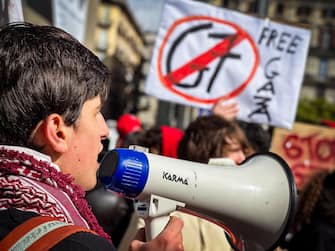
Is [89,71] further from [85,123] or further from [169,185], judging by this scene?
[169,185]

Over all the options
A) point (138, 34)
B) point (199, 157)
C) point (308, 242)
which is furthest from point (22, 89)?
point (138, 34)

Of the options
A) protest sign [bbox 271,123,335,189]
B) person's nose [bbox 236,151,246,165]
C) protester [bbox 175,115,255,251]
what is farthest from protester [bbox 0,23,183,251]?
protest sign [bbox 271,123,335,189]

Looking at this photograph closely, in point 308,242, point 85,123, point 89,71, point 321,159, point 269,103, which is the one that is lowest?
point 321,159

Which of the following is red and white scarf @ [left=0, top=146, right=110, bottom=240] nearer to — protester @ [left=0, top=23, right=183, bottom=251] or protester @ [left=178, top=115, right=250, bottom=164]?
protester @ [left=0, top=23, right=183, bottom=251]

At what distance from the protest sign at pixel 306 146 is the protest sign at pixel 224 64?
5.96 feet

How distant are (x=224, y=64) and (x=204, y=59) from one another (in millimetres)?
124

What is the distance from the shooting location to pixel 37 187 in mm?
1040

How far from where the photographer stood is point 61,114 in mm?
1093

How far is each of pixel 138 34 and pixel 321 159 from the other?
238 feet

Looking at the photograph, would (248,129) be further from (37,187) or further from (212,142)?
(37,187)

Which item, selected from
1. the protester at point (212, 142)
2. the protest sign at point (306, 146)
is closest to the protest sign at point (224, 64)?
the protester at point (212, 142)

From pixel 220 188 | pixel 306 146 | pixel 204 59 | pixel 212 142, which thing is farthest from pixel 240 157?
pixel 306 146

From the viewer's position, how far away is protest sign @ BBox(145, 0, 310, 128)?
10.8 feet

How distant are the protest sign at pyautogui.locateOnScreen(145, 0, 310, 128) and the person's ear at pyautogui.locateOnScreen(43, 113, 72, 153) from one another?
2161 mm
